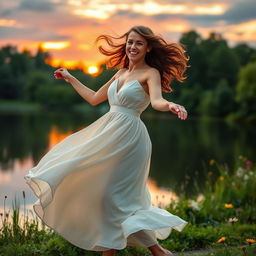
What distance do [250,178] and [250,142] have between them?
20.6 meters

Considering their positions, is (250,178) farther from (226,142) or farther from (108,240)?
(226,142)

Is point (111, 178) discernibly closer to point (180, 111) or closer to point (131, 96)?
point (131, 96)

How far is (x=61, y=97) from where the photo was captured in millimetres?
83250

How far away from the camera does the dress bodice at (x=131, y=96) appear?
4320mm

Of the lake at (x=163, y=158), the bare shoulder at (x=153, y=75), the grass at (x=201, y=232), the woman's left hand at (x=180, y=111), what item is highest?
the bare shoulder at (x=153, y=75)

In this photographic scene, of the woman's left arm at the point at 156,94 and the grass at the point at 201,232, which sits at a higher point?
the woman's left arm at the point at 156,94

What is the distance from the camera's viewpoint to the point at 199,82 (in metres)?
72.9

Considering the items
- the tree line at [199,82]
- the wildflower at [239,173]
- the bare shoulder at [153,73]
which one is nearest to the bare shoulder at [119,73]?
the bare shoulder at [153,73]

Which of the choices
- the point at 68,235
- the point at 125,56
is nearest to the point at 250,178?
the point at 125,56

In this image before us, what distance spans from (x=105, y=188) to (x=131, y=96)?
824mm

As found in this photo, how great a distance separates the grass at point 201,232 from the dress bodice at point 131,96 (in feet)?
4.40

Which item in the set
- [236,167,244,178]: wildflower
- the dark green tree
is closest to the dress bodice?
[236,167,244,178]: wildflower

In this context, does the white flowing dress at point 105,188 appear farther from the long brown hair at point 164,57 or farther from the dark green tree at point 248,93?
the dark green tree at point 248,93

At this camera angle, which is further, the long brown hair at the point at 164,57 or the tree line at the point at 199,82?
the tree line at the point at 199,82
